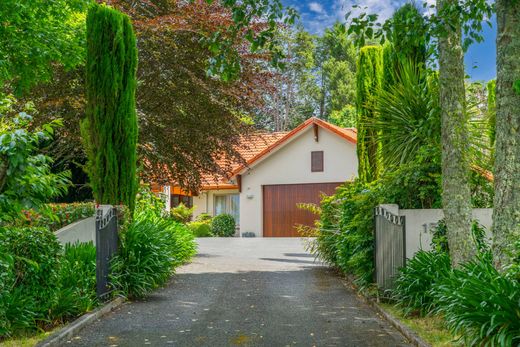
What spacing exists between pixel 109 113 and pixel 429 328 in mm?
6595

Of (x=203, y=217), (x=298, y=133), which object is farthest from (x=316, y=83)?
(x=203, y=217)

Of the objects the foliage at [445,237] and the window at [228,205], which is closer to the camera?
the foliage at [445,237]

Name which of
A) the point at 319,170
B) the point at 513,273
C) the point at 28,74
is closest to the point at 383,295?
the point at 513,273

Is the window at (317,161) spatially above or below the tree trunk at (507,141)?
above

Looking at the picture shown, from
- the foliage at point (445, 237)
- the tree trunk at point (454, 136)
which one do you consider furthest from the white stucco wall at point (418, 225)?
the tree trunk at point (454, 136)

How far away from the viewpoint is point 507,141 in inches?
237

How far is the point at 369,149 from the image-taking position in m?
14.5

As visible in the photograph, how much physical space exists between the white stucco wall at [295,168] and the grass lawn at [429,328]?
61.8 feet

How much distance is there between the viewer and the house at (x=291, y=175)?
2658 centimetres

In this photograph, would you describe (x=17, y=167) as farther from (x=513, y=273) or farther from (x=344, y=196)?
(x=344, y=196)

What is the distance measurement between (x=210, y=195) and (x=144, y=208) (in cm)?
1718

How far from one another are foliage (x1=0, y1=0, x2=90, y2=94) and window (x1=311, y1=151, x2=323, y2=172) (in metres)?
15.4

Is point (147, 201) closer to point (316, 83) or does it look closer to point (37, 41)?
point (37, 41)

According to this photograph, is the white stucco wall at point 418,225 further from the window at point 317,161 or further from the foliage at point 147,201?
the window at point 317,161
